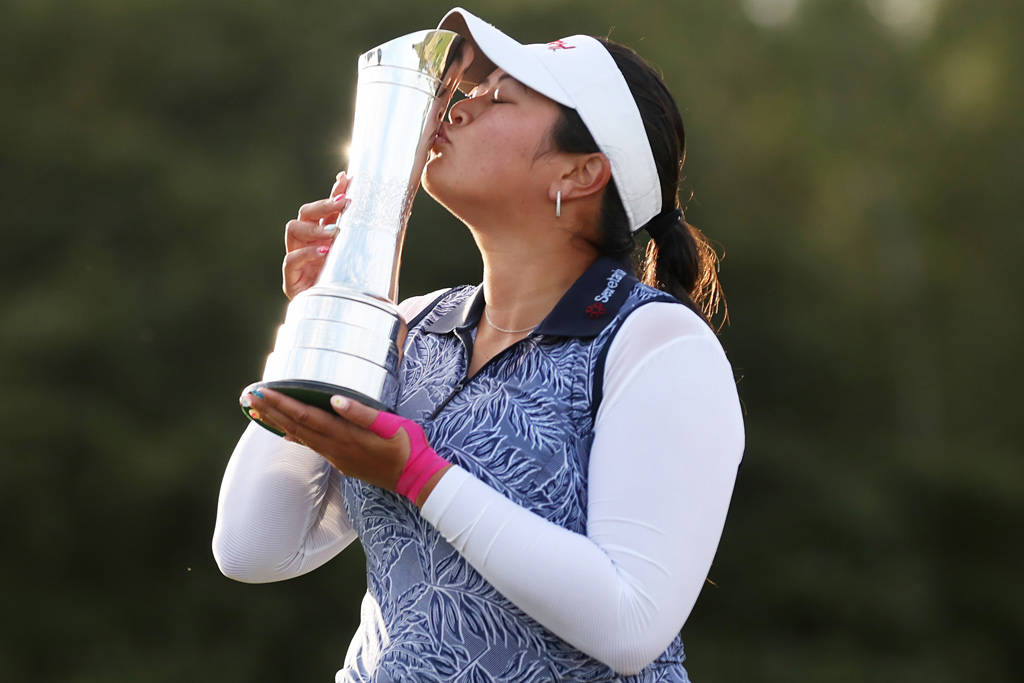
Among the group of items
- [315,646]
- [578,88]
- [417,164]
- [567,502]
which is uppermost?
[578,88]

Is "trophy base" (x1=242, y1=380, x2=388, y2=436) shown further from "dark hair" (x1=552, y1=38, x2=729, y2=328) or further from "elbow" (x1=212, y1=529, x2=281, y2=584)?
"dark hair" (x1=552, y1=38, x2=729, y2=328)

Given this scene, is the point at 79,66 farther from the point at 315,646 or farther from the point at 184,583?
the point at 315,646

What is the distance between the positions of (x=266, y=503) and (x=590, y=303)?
0.50 m

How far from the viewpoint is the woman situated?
1.36 m

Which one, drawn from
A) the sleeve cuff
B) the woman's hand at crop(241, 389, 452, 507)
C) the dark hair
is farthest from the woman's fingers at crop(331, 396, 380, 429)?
the dark hair

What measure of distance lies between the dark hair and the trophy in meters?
0.19

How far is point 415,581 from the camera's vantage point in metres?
1.47

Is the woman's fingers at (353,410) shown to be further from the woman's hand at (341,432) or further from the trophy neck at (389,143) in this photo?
the trophy neck at (389,143)

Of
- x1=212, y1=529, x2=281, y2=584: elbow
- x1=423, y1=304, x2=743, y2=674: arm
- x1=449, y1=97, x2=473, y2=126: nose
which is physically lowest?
x1=212, y1=529, x2=281, y2=584: elbow

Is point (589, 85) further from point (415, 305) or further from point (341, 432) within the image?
point (341, 432)

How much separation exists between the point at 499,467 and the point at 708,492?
0.80ft

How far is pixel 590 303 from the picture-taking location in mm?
1538

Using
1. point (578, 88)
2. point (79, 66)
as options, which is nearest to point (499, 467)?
point (578, 88)

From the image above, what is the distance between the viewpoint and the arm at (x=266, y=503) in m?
1.62
